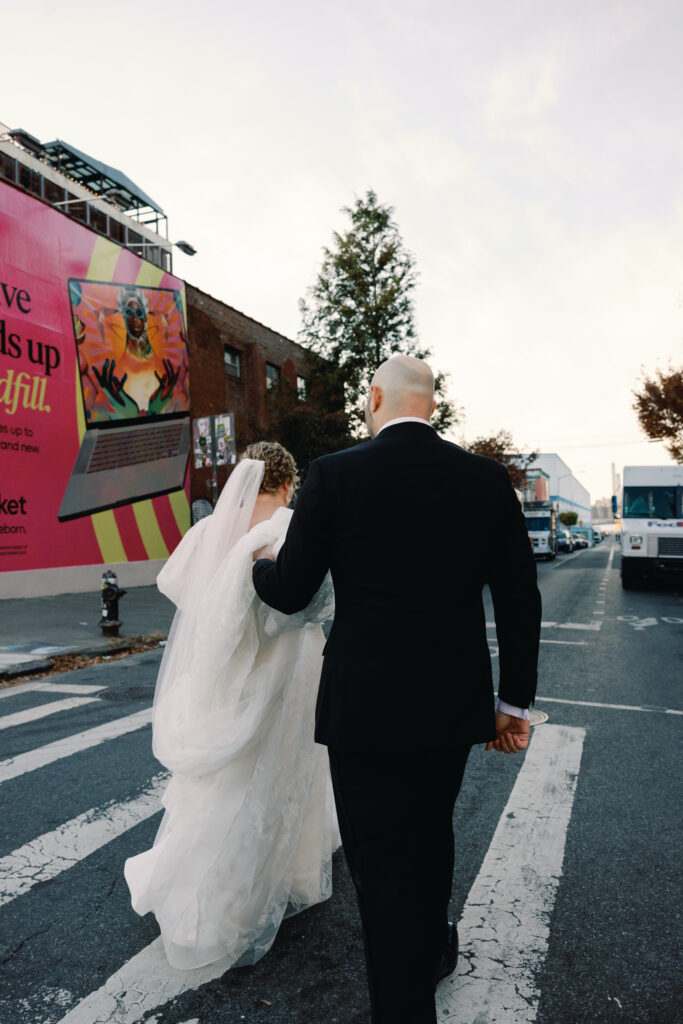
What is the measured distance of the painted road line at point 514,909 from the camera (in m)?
2.53

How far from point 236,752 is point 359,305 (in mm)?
28100

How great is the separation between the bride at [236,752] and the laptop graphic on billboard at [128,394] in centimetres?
1418

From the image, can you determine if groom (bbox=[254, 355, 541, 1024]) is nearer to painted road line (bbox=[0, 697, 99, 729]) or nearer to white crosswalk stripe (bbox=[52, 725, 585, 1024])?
white crosswalk stripe (bbox=[52, 725, 585, 1024])

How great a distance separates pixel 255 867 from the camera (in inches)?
111

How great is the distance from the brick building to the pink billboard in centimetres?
140

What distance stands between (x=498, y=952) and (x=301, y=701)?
1.25 metres

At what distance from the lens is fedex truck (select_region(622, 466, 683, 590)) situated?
17.7 metres

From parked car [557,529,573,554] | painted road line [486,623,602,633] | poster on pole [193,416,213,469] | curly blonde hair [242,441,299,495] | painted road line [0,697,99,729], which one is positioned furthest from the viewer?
parked car [557,529,573,554]

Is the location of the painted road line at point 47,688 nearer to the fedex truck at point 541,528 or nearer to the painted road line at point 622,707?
the painted road line at point 622,707

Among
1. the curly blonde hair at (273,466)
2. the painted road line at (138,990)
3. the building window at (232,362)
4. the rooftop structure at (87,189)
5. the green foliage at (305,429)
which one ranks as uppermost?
the rooftop structure at (87,189)

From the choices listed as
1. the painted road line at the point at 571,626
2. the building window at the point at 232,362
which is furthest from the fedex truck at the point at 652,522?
the building window at the point at 232,362

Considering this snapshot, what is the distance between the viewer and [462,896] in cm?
333

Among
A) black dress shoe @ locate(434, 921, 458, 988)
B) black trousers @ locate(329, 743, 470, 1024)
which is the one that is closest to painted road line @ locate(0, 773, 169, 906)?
black dress shoe @ locate(434, 921, 458, 988)

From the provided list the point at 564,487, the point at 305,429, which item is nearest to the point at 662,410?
the point at 305,429
